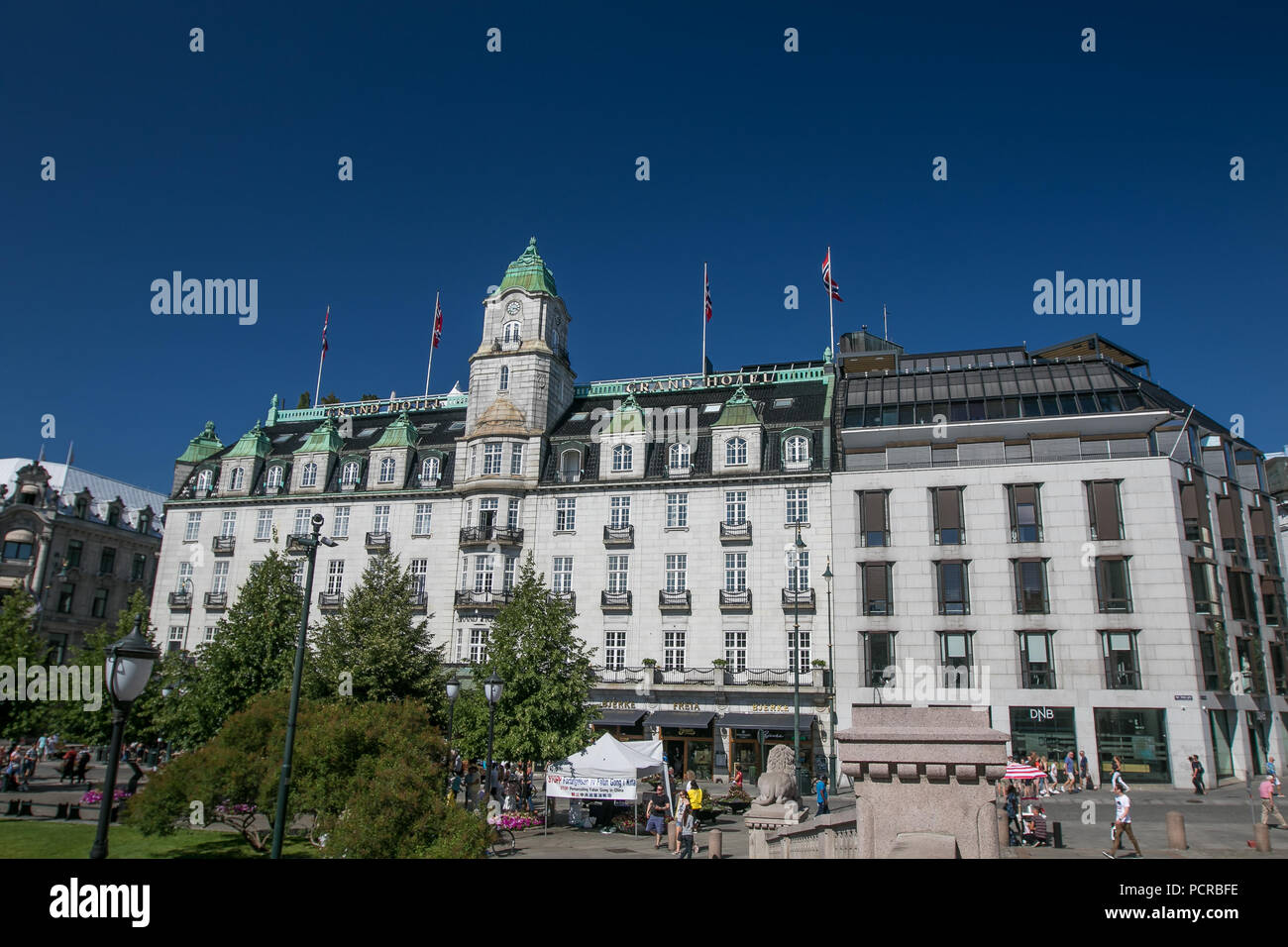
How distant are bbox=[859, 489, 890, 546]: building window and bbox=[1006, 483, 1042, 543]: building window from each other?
6365mm

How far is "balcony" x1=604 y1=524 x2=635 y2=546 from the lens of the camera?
48906mm

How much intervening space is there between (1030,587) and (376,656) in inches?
1250

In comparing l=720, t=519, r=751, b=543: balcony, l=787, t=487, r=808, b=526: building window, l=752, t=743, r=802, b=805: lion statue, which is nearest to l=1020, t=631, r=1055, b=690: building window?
l=787, t=487, r=808, b=526: building window

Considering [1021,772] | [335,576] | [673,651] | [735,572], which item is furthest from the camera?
Answer: [335,576]

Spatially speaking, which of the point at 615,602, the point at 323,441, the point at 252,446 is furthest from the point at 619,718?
the point at 252,446

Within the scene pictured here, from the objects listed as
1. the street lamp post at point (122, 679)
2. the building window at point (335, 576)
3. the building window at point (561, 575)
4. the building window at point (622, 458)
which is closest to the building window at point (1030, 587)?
the building window at point (622, 458)

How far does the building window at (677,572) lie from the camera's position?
4762cm

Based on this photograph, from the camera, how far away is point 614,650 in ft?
156

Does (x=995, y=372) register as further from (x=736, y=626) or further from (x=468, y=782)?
(x=468, y=782)

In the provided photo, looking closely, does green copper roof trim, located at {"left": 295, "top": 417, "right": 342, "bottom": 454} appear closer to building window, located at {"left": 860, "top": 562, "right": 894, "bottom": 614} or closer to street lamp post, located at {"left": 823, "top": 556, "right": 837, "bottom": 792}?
street lamp post, located at {"left": 823, "top": 556, "right": 837, "bottom": 792}

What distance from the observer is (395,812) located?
15.3m

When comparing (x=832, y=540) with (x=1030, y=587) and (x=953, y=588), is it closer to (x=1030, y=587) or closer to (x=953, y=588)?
(x=953, y=588)
